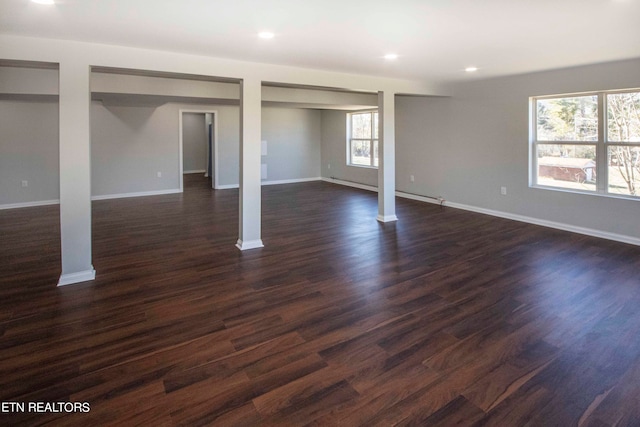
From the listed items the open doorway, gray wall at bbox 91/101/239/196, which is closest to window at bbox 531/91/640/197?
gray wall at bbox 91/101/239/196

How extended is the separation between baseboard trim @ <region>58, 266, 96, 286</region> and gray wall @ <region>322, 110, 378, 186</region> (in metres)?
6.98

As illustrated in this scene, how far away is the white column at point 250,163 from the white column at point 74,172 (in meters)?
1.61

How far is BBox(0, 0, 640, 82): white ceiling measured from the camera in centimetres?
267

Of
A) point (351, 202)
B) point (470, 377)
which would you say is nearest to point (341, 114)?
point (351, 202)

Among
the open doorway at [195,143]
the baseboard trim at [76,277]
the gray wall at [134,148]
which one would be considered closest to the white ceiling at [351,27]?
the baseboard trim at [76,277]

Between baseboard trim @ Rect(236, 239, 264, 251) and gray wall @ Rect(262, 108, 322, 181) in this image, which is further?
gray wall @ Rect(262, 108, 322, 181)

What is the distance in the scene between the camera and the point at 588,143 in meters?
5.33

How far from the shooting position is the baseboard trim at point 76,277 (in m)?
3.64

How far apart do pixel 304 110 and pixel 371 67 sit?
6.27m

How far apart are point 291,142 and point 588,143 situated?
7.20 metres

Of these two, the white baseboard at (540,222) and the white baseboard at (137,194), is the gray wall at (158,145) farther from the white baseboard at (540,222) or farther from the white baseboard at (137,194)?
the white baseboard at (540,222)

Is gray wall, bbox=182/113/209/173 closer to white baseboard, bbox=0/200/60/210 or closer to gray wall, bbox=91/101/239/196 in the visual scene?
gray wall, bbox=91/101/239/196

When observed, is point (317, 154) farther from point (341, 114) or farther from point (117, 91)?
point (117, 91)

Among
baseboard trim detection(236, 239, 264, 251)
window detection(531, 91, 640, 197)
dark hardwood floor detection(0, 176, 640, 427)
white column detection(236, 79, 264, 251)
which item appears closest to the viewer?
dark hardwood floor detection(0, 176, 640, 427)
